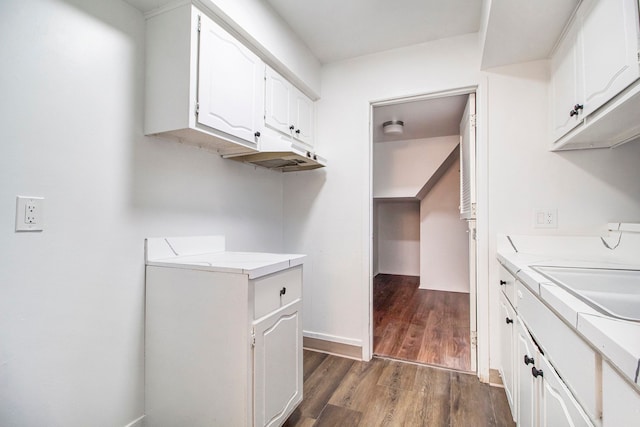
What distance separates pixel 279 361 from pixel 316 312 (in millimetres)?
1062

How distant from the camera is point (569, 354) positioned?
732 millimetres

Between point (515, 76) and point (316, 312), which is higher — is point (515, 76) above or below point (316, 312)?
above

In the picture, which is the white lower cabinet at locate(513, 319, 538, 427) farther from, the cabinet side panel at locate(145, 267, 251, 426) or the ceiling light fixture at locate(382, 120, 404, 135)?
the ceiling light fixture at locate(382, 120, 404, 135)

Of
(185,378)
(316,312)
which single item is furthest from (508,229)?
(185,378)

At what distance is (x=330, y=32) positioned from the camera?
2002 mm

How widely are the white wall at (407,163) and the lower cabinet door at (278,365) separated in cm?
260

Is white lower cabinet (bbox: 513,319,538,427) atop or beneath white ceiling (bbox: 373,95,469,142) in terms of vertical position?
beneath

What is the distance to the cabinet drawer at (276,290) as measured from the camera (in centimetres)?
121

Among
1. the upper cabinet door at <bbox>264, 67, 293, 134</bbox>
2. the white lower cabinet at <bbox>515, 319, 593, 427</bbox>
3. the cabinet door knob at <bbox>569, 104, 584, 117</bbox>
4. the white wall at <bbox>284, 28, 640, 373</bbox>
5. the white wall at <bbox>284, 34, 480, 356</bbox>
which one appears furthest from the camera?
the white wall at <bbox>284, 34, 480, 356</bbox>

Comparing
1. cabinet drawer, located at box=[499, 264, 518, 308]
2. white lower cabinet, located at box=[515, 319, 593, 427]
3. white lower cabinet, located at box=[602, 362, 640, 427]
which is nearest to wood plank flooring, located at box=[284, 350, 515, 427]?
white lower cabinet, located at box=[515, 319, 593, 427]

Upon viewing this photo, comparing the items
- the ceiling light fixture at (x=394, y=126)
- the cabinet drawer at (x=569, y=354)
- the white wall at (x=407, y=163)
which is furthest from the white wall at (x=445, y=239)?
the cabinet drawer at (x=569, y=354)

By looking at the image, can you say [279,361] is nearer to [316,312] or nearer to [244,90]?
[316,312]

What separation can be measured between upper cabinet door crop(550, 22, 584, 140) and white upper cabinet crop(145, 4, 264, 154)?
1694 mm

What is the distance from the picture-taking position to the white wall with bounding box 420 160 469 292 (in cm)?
420
